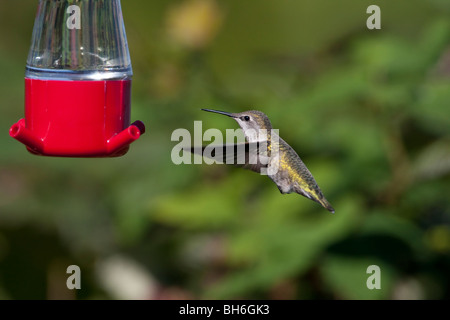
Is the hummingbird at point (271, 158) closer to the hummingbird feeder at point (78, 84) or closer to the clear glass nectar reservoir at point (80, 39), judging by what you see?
the hummingbird feeder at point (78, 84)

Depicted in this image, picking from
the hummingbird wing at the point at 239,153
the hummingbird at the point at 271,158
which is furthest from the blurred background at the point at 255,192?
the hummingbird wing at the point at 239,153

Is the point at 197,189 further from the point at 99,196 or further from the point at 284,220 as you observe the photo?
the point at 99,196

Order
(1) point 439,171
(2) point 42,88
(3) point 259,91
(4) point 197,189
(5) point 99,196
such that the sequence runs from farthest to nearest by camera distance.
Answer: (5) point 99,196 < (3) point 259,91 < (4) point 197,189 < (1) point 439,171 < (2) point 42,88

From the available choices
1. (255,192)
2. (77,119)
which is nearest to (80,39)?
(77,119)

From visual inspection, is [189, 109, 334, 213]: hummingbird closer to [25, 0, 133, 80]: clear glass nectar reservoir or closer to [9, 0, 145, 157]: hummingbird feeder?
[9, 0, 145, 157]: hummingbird feeder

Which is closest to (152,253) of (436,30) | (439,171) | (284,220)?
(284,220)
